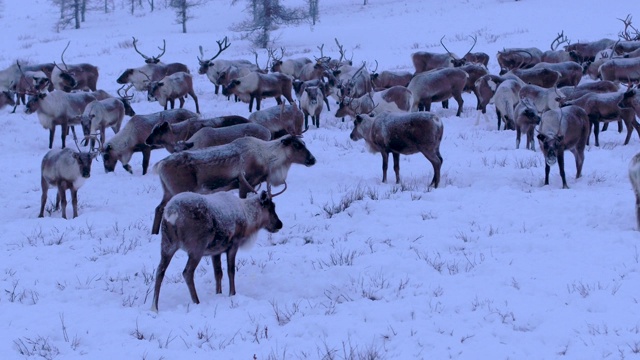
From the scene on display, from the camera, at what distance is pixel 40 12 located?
65938 mm

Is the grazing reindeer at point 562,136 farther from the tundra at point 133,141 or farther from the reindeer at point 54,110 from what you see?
the reindeer at point 54,110

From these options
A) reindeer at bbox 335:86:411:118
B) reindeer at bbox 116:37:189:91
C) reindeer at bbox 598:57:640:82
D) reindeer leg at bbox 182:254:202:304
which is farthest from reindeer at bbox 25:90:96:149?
reindeer at bbox 598:57:640:82

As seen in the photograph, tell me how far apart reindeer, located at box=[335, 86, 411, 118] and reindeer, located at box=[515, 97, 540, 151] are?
3.01 m

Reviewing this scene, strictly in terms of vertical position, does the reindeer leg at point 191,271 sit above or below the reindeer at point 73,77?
below

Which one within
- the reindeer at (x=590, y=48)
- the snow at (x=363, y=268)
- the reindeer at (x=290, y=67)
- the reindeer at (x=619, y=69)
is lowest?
the snow at (x=363, y=268)

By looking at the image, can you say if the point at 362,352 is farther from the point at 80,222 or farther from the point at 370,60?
the point at 370,60

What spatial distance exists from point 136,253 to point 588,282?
5163 mm

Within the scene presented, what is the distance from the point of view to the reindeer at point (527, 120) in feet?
43.4

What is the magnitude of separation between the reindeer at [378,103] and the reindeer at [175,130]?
432 cm

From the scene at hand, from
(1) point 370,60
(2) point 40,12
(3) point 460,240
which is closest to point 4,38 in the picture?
(2) point 40,12

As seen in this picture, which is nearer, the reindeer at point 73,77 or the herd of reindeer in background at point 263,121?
the herd of reindeer in background at point 263,121

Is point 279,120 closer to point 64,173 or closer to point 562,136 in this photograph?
point 64,173

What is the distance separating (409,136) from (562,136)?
247cm

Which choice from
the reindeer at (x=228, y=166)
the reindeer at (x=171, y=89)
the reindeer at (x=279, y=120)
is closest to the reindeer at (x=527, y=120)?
the reindeer at (x=279, y=120)
